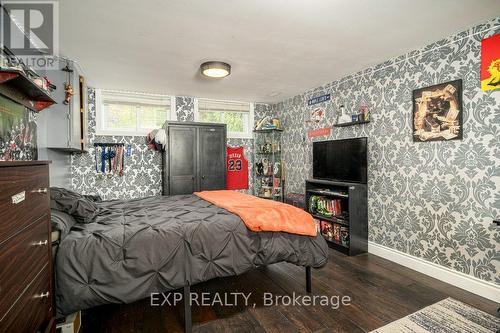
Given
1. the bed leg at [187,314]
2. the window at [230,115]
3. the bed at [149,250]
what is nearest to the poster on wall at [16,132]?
the bed at [149,250]

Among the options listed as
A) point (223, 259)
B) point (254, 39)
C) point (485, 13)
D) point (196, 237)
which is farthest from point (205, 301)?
point (485, 13)

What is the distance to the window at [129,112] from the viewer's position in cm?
409

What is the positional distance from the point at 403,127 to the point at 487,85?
82 centimetres

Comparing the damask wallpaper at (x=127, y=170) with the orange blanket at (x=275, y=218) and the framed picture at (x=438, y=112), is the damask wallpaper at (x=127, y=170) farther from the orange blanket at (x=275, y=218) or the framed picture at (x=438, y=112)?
the framed picture at (x=438, y=112)

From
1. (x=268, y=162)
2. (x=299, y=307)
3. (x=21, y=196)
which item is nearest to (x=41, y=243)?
(x=21, y=196)

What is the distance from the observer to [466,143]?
237cm

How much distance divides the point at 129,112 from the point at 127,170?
101 centimetres

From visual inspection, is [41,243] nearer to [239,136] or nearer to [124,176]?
[124,176]

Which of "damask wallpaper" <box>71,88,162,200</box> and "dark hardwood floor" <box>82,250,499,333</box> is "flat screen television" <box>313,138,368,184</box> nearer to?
"dark hardwood floor" <box>82,250,499,333</box>

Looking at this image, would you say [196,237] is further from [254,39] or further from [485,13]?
[485,13]

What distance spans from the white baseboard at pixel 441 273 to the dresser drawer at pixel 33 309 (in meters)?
3.31

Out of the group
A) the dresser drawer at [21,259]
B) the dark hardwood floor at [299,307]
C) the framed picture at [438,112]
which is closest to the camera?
the dresser drawer at [21,259]

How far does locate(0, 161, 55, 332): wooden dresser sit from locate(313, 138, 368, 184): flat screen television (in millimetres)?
3226

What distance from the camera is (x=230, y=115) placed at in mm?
5066
